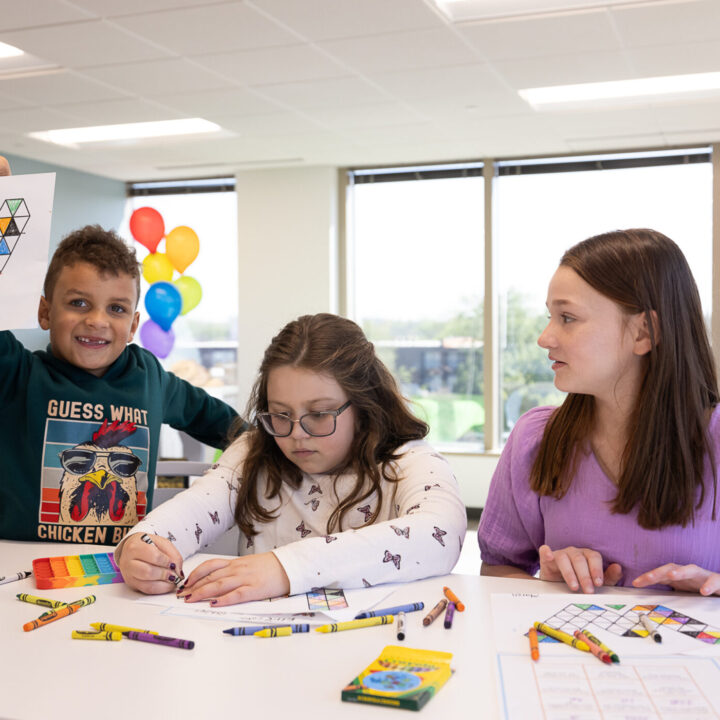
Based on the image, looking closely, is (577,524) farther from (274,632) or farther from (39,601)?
(39,601)

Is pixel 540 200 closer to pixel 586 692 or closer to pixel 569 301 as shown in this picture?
pixel 569 301

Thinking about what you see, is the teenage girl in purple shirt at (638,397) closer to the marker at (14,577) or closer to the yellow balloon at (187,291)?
the marker at (14,577)

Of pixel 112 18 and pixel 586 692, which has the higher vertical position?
pixel 112 18

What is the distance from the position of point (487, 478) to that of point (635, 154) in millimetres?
2718

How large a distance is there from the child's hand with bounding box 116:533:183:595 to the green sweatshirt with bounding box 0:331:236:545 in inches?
18.9

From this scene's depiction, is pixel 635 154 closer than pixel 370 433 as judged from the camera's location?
No

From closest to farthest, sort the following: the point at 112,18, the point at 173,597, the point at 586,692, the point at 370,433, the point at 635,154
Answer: the point at 586,692 → the point at 173,597 → the point at 370,433 → the point at 112,18 → the point at 635,154

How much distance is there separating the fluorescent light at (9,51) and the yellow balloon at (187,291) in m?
2.42

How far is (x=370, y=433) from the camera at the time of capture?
1.80m

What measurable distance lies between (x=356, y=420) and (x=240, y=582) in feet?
1.71

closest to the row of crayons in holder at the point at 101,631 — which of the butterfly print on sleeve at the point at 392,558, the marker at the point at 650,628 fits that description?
the butterfly print on sleeve at the point at 392,558

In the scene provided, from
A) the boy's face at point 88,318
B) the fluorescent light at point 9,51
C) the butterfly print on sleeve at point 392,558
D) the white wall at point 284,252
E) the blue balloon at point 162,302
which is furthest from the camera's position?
the white wall at point 284,252

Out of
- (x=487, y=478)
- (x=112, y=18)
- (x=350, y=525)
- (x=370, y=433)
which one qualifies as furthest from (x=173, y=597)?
(x=487, y=478)

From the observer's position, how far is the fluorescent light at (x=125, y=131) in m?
5.68
